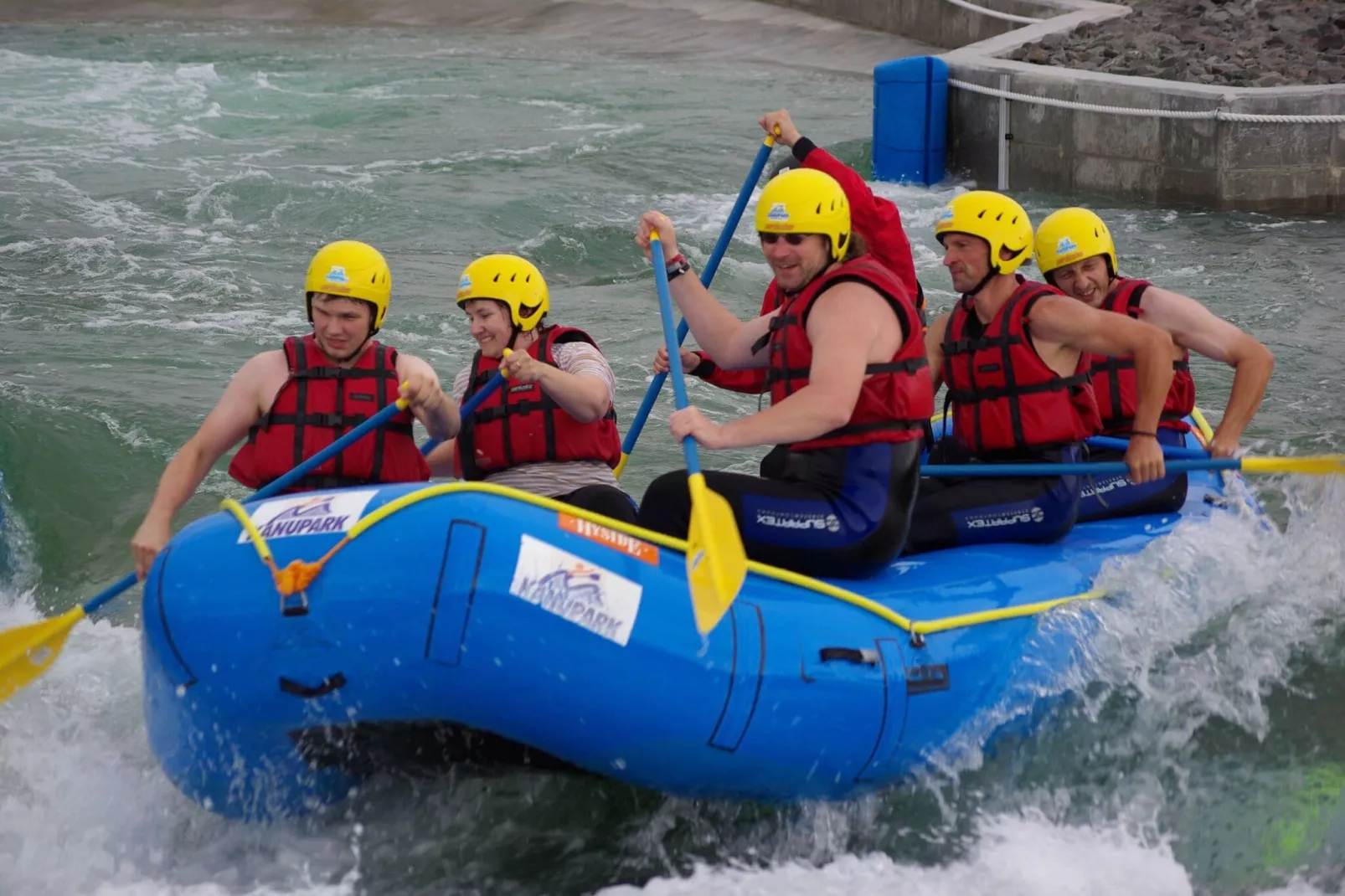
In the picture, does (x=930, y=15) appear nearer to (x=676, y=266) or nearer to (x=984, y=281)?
(x=984, y=281)

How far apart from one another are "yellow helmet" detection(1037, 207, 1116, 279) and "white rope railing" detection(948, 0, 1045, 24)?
9.69 meters

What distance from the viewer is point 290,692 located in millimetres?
3246

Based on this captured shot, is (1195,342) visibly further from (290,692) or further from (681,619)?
(290,692)

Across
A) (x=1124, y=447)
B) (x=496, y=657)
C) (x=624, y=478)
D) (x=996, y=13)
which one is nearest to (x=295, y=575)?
(x=496, y=657)

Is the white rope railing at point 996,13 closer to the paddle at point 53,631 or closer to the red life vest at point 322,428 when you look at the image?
the red life vest at point 322,428

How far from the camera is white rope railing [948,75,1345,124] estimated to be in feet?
32.5

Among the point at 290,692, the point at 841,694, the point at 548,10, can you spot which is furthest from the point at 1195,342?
the point at 548,10

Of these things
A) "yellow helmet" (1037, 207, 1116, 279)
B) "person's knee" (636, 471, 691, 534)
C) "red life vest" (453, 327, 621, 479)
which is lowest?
"person's knee" (636, 471, 691, 534)

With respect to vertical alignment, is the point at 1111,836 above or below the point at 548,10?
below

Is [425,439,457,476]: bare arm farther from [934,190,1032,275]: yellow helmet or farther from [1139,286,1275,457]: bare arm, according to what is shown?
[1139,286,1275,457]: bare arm

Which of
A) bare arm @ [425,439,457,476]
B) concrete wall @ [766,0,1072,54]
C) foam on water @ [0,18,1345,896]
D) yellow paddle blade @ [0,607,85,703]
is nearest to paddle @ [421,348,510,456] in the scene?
bare arm @ [425,439,457,476]

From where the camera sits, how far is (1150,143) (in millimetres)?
10422

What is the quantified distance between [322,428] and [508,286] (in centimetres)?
60

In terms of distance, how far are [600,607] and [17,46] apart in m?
17.5
